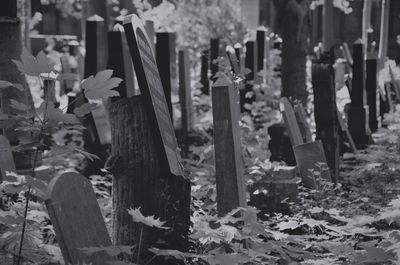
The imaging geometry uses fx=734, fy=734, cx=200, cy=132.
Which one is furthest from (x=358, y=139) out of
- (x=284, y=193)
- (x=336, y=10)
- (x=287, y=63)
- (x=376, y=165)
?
(x=336, y=10)

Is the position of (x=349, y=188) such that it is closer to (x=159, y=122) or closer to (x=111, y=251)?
(x=159, y=122)

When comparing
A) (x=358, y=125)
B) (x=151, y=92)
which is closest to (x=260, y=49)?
(x=358, y=125)

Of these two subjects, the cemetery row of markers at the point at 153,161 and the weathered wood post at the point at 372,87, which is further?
the weathered wood post at the point at 372,87

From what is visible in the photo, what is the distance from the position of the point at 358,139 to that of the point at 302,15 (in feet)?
6.17

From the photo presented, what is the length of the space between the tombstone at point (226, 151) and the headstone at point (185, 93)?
203 inches

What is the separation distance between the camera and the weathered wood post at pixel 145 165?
11.5 ft

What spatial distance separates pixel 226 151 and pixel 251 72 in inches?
278

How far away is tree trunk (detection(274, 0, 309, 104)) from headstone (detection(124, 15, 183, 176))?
589 centimetres

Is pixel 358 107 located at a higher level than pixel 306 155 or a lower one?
higher

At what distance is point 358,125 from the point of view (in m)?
8.83

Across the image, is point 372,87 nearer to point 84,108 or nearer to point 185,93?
point 185,93

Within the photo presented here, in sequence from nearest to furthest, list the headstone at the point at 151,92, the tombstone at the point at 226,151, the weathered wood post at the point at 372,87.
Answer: the headstone at the point at 151,92, the tombstone at the point at 226,151, the weathered wood post at the point at 372,87

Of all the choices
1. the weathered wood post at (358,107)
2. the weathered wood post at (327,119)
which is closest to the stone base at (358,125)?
the weathered wood post at (358,107)

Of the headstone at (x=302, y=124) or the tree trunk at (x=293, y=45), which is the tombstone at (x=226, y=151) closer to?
the headstone at (x=302, y=124)
